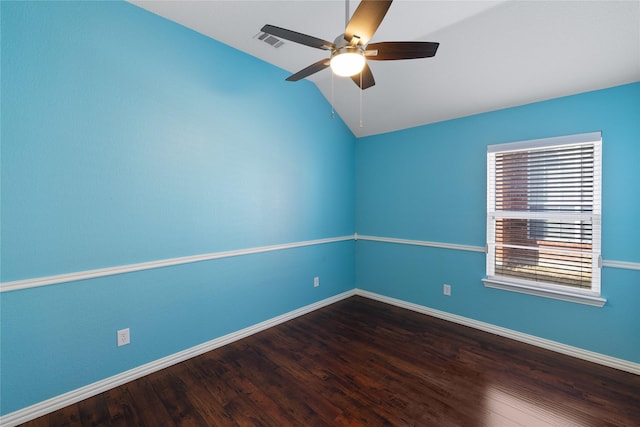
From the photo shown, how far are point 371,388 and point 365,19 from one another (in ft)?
7.85

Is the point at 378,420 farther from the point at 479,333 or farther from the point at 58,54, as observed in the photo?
the point at 58,54

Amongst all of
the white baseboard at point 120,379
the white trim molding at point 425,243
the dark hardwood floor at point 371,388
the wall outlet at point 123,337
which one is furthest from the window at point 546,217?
the wall outlet at point 123,337

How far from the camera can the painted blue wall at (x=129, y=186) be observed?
164 centimetres

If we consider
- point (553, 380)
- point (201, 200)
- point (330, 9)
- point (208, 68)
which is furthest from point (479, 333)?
point (208, 68)

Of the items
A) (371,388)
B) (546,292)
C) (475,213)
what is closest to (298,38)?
(371,388)

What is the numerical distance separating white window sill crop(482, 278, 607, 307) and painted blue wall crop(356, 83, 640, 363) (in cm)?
6

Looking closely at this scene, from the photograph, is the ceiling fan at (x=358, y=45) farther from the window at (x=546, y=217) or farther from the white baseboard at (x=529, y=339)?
the white baseboard at (x=529, y=339)

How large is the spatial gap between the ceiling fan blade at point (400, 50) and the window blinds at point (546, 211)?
1768mm

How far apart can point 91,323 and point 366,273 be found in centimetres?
312

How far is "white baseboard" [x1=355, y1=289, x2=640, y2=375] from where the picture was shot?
2188mm

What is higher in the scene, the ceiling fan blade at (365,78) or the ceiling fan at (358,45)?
the ceiling fan blade at (365,78)

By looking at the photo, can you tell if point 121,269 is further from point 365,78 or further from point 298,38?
point 365,78

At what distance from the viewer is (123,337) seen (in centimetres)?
200

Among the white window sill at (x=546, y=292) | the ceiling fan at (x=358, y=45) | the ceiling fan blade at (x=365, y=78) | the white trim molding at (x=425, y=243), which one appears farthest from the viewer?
the white trim molding at (x=425, y=243)
